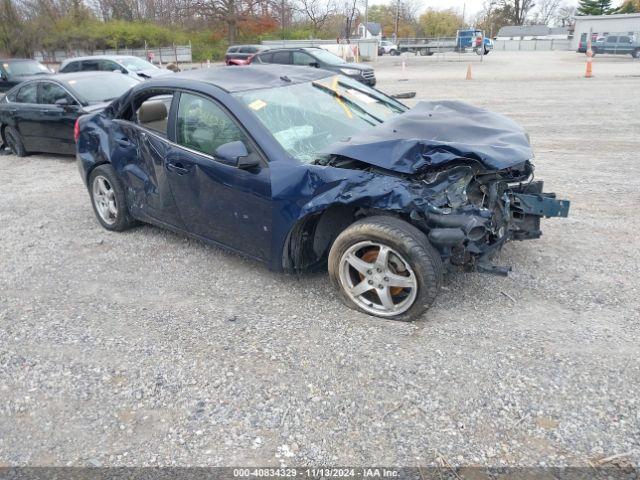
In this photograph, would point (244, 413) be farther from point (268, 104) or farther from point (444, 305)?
point (268, 104)

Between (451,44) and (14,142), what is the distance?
2005 inches

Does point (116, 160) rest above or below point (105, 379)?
above

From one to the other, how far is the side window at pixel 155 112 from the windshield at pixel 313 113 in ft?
2.73

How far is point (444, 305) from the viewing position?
3766 mm

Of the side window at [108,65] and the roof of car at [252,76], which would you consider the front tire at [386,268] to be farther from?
the side window at [108,65]

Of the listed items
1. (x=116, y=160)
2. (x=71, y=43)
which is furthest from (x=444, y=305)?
(x=71, y=43)

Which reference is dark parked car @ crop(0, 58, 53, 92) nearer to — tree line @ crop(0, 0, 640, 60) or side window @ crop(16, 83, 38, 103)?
side window @ crop(16, 83, 38, 103)

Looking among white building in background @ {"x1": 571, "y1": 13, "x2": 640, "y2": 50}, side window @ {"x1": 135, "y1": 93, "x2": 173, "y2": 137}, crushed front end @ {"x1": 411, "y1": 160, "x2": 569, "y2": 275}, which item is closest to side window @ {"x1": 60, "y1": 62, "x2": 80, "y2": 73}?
side window @ {"x1": 135, "y1": 93, "x2": 173, "y2": 137}

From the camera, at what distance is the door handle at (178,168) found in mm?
4277

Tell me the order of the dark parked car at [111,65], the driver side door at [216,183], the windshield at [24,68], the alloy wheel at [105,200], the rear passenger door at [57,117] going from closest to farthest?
the driver side door at [216,183]
the alloy wheel at [105,200]
the rear passenger door at [57,117]
the windshield at [24,68]
the dark parked car at [111,65]

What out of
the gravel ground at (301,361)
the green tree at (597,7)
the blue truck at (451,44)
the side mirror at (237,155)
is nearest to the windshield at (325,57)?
the gravel ground at (301,361)

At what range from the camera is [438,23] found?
308 feet

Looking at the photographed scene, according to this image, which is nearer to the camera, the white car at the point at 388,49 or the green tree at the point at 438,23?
the white car at the point at 388,49

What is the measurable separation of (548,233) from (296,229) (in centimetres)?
264
